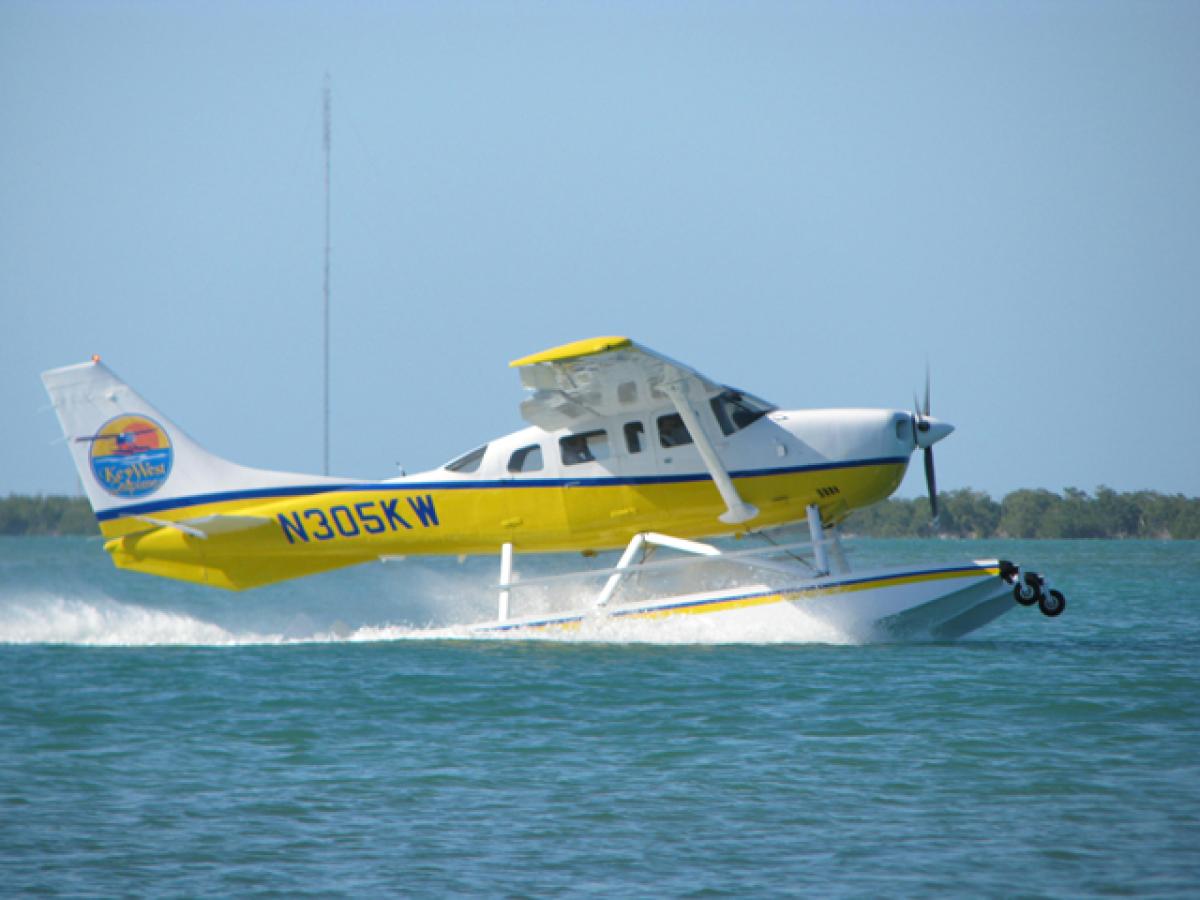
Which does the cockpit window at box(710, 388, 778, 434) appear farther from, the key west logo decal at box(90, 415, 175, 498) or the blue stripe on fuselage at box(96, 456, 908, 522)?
the key west logo decal at box(90, 415, 175, 498)

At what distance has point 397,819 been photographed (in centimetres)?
707

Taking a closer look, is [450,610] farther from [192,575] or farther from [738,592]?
[738,592]

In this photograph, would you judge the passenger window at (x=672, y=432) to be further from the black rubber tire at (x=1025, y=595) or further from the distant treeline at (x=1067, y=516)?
the distant treeline at (x=1067, y=516)

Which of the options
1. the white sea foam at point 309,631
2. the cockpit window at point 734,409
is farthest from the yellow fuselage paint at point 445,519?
the white sea foam at point 309,631

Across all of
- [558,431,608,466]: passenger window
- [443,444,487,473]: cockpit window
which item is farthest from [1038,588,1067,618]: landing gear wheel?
[443,444,487,473]: cockpit window

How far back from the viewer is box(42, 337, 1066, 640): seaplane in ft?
43.5

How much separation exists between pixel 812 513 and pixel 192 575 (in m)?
6.52

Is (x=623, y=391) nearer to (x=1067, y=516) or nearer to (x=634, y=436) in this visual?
(x=634, y=436)

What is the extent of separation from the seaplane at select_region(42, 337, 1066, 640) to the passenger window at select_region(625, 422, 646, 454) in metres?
0.01

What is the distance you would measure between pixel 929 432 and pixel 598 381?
351cm

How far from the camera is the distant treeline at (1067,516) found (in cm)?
6316

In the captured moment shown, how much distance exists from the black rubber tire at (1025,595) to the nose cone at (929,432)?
186 cm

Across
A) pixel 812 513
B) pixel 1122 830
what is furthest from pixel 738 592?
pixel 1122 830

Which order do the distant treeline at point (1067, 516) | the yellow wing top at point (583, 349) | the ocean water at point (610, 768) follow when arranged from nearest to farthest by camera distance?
the ocean water at point (610, 768), the yellow wing top at point (583, 349), the distant treeline at point (1067, 516)
